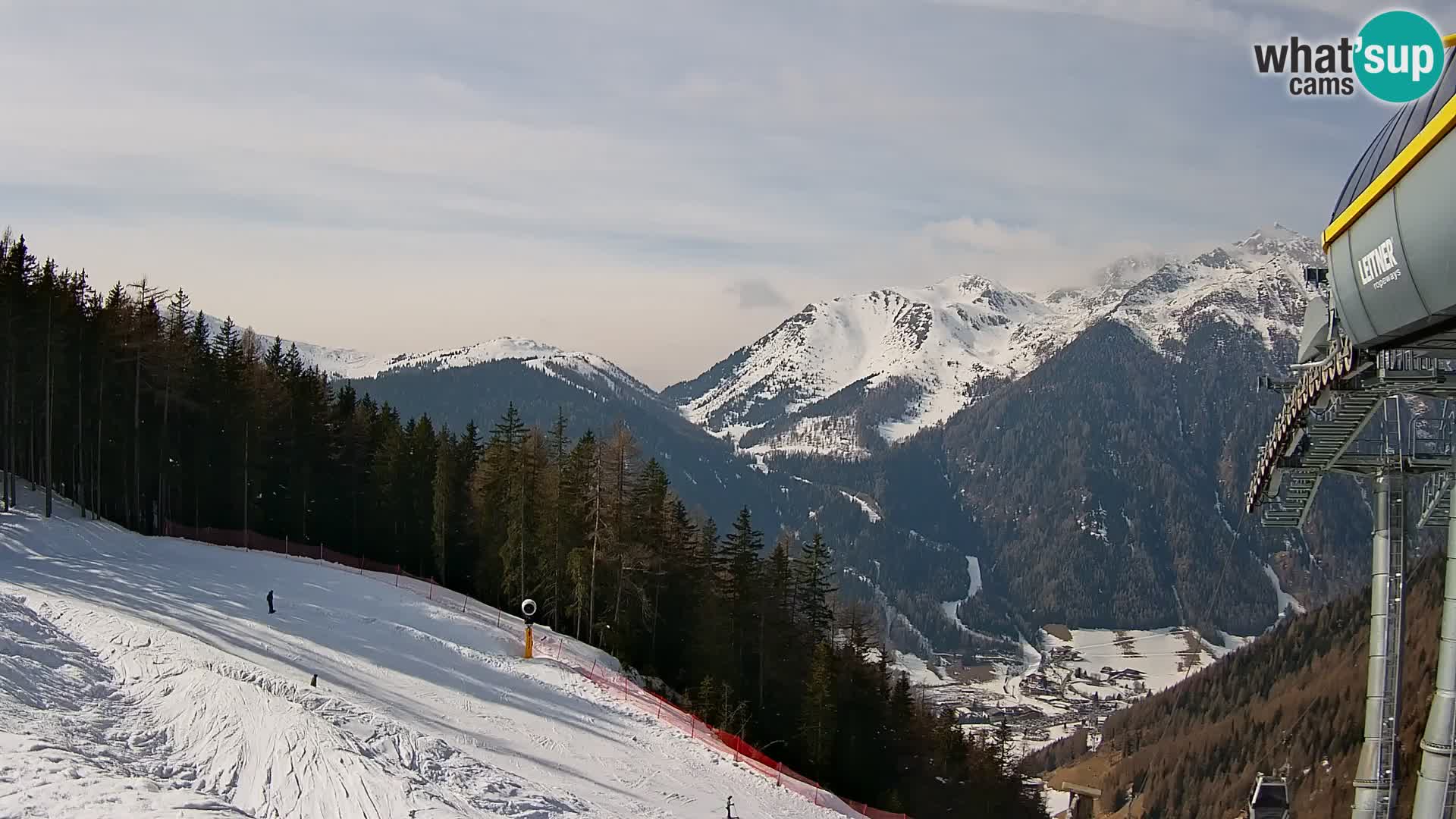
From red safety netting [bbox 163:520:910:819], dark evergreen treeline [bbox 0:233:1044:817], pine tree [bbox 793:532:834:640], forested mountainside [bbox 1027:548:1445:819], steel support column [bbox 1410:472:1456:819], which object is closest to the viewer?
steel support column [bbox 1410:472:1456:819]

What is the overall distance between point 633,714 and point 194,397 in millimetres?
35599

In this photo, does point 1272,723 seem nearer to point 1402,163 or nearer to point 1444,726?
point 1444,726

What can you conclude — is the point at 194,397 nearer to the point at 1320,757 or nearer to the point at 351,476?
the point at 351,476

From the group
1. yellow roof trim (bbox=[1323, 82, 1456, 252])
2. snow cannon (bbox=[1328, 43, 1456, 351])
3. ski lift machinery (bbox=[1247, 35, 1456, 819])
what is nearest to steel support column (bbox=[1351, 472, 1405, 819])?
ski lift machinery (bbox=[1247, 35, 1456, 819])

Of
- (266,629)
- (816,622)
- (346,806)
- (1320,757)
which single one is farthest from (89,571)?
(1320,757)

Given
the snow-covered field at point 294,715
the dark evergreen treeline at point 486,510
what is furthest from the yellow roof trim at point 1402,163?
the dark evergreen treeline at point 486,510

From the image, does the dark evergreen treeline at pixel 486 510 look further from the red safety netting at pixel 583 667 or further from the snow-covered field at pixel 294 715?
the snow-covered field at pixel 294 715

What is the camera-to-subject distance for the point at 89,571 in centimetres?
3706

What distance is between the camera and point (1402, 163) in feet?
30.7

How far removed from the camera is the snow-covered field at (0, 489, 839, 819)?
19406 mm

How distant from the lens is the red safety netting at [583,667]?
29.7 m

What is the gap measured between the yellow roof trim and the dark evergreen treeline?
33122 mm

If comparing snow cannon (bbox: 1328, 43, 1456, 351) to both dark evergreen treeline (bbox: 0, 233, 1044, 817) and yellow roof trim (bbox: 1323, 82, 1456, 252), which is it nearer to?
yellow roof trim (bbox: 1323, 82, 1456, 252)

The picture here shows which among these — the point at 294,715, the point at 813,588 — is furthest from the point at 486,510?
the point at 294,715
